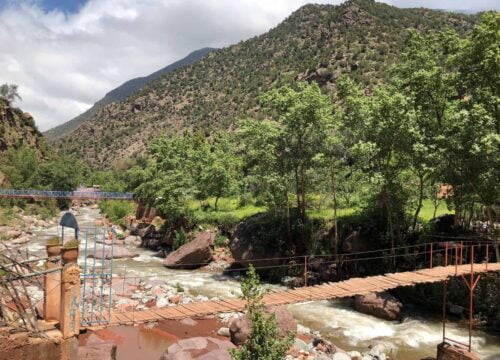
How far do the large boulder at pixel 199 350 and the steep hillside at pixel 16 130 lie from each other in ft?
190

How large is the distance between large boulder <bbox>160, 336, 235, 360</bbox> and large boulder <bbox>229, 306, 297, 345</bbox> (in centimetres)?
71

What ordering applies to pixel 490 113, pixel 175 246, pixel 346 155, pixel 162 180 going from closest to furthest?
pixel 490 113
pixel 346 155
pixel 175 246
pixel 162 180

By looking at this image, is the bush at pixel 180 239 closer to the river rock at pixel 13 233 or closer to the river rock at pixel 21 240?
the river rock at pixel 21 240

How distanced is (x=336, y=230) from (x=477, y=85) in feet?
27.2

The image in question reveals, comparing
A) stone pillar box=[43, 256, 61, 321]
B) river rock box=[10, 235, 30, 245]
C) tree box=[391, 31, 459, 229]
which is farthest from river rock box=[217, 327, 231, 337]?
river rock box=[10, 235, 30, 245]

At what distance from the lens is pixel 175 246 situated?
29625 mm

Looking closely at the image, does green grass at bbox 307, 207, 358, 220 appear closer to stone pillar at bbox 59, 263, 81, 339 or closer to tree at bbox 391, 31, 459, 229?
tree at bbox 391, 31, 459, 229

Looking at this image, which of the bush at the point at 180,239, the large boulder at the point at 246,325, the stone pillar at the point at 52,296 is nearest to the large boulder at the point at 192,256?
the bush at the point at 180,239

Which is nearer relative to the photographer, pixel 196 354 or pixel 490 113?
pixel 196 354

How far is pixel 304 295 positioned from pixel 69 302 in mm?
6944

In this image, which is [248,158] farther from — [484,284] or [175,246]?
[484,284]

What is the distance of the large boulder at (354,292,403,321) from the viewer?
16625 millimetres

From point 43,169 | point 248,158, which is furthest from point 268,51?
point 248,158

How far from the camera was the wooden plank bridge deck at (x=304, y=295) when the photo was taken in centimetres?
1111
